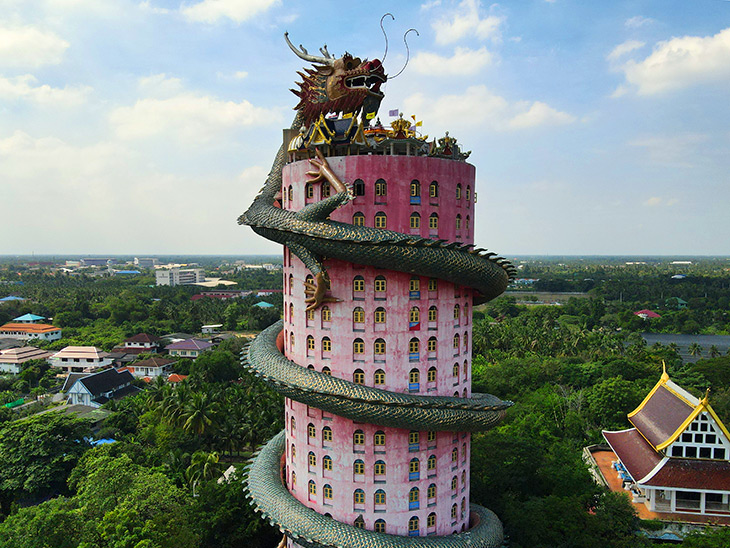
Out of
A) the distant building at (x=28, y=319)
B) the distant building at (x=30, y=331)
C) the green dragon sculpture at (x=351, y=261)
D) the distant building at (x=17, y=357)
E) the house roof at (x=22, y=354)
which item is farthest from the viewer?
the distant building at (x=28, y=319)

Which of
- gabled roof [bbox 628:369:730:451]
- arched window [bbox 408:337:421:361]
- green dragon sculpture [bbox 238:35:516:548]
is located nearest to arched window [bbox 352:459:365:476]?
green dragon sculpture [bbox 238:35:516:548]

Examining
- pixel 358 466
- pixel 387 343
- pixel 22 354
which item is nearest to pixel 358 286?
pixel 387 343

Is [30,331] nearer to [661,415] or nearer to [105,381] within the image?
[105,381]

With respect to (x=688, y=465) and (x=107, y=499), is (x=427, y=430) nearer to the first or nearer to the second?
(x=107, y=499)

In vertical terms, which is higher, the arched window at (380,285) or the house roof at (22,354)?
the arched window at (380,285)

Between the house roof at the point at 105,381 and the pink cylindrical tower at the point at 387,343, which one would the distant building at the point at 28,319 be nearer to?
the house roof at the point at 105,381

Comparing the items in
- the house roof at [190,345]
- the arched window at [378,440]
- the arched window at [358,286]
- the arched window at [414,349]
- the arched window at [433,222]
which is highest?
the arched window at [433,222]

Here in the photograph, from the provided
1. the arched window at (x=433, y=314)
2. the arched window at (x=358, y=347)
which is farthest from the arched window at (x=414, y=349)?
the arched window at (x=358, y=347)

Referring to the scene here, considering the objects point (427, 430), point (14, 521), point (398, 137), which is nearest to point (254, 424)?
point (14, 521)
